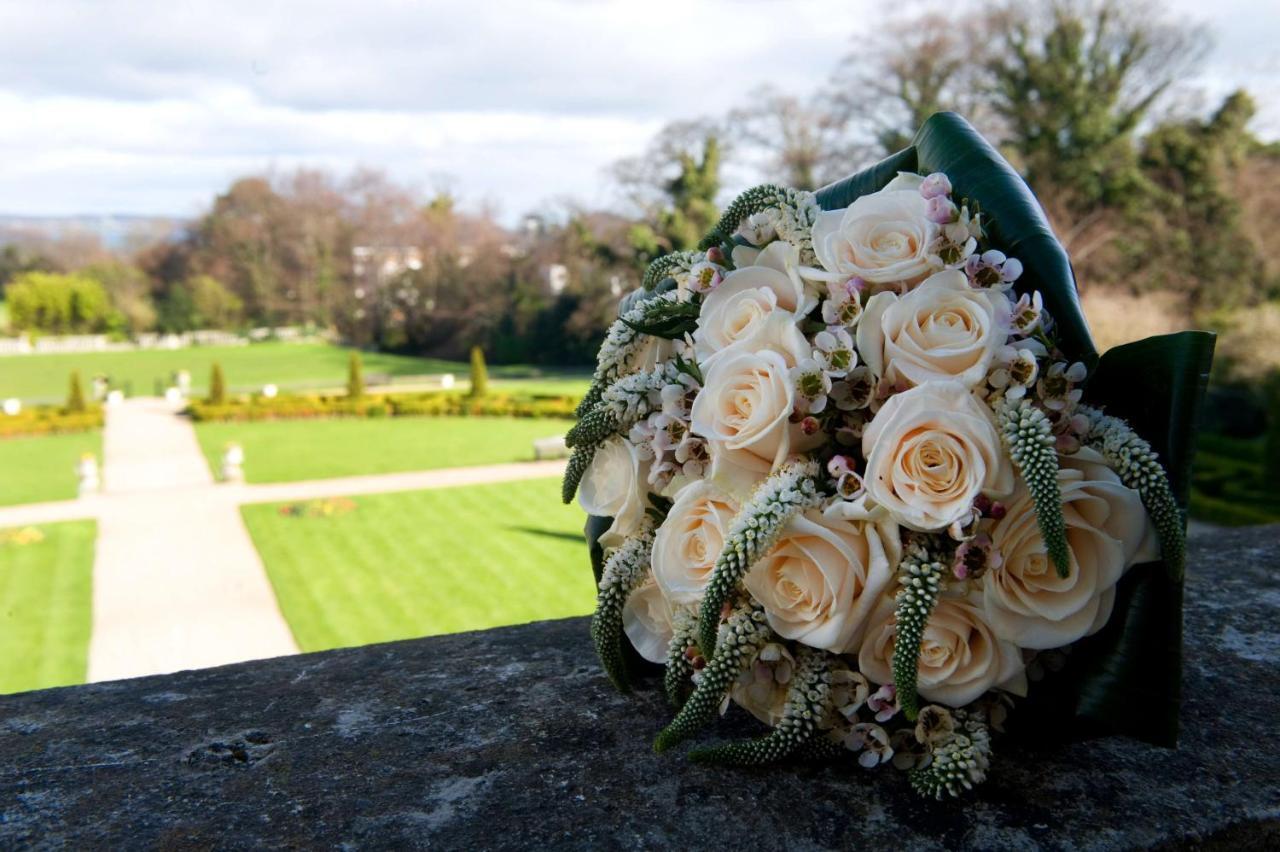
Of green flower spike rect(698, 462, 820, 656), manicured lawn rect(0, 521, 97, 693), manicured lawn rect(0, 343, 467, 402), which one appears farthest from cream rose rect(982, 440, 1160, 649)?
manicured lawn rect(0, 343, 467, 402)

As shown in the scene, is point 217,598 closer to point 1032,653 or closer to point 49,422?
point 1032,653

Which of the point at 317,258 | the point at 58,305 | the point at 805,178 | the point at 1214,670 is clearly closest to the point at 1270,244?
the point at 805,178

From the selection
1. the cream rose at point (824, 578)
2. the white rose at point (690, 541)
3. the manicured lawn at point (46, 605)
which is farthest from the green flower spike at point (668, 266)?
the manicured lawn at point (46, 605)

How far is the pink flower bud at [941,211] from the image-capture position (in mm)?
1276

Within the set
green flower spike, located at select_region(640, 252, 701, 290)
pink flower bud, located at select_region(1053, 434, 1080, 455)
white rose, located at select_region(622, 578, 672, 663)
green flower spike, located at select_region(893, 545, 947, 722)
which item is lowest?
white rose, located at select_region(622, 578, 672, 663)

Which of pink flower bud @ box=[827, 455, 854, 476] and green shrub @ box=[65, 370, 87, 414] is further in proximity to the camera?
green shrub @ box=[65, 370, 87, 414]

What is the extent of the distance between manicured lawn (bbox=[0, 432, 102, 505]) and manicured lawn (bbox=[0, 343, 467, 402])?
32.2 ft

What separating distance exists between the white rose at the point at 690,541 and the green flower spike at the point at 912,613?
24 centimetres

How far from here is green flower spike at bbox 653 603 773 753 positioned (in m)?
1.23

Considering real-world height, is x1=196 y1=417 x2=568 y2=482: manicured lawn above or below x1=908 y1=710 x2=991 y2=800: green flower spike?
below

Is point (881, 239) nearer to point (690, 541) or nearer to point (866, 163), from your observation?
point (690, 541)

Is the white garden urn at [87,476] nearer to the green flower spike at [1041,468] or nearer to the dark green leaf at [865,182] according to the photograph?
the dark green leaf at [865,182]

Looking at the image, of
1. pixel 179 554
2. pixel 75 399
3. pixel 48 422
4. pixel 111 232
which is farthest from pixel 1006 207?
pixel 111 232

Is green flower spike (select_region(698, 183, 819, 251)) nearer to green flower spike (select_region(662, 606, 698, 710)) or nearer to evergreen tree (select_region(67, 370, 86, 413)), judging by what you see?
green flower spike (select_region(662, 606, 698, 710))
